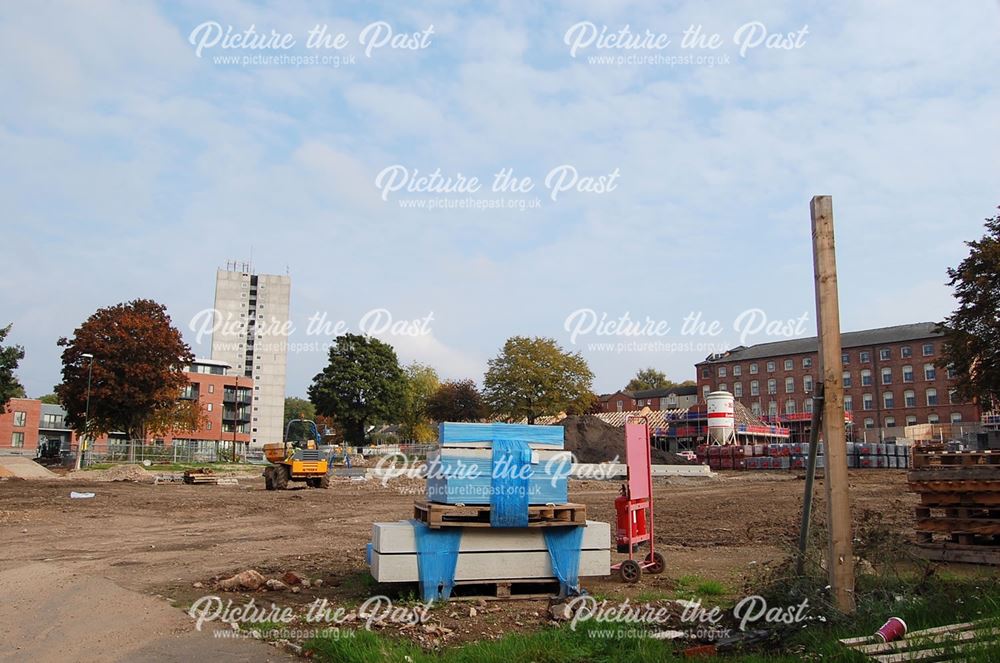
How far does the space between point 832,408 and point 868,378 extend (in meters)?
87.4

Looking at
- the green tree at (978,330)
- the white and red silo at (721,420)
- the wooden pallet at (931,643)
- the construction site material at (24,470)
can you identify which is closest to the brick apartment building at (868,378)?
the white and red silo at (721,420)

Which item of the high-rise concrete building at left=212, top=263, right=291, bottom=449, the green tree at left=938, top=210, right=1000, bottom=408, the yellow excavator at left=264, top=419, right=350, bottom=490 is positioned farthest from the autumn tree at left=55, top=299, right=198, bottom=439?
the high-rise concrete building at left=212, top=263, right=291, bottom=449

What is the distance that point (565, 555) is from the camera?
26.8 feet

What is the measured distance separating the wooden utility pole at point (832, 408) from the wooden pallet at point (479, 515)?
2.54 meters

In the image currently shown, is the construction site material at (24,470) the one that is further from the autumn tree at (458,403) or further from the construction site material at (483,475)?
the autumn tree at (458,403)

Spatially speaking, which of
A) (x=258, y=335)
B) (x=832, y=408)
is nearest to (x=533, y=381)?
(x=832, y=408)

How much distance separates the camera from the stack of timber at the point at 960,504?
30.7ft

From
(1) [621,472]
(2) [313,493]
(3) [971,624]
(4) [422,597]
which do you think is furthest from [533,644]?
(1) [621,472]

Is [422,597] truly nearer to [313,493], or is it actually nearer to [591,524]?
[591,524]

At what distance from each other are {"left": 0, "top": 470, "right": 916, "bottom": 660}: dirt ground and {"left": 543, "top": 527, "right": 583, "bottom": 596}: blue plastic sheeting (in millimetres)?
382

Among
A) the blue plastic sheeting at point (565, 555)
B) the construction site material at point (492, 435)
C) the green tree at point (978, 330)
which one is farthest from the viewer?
the green tree at point (978, 330)

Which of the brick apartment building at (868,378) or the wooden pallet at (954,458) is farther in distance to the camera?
the brick apartment building at (868,378)

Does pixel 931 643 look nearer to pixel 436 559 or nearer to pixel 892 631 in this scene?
pixel 892 631

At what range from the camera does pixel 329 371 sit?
7375cm
